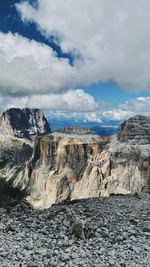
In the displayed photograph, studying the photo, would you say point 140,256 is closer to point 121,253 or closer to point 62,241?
point 121,253

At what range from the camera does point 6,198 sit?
205ft

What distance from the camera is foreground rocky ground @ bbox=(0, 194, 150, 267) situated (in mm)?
24953

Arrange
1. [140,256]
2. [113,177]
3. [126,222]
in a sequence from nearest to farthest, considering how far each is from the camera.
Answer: [140,256] → [126,222] → [113,177]

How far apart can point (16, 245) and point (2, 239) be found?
1.34 metres

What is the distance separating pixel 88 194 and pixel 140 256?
529ft

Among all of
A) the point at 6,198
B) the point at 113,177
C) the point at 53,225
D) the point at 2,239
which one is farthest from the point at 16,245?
the point at 113,177

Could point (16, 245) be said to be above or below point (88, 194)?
above

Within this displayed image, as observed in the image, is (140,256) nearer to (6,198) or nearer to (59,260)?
(59,260)

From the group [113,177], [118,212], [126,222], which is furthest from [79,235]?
[113,177]

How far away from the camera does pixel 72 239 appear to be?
28422mm

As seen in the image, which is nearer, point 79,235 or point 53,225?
point 79,235

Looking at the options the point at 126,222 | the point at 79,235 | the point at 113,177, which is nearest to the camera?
the point at 79,235

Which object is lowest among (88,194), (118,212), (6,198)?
(88,194)

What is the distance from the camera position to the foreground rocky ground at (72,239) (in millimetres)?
24953
